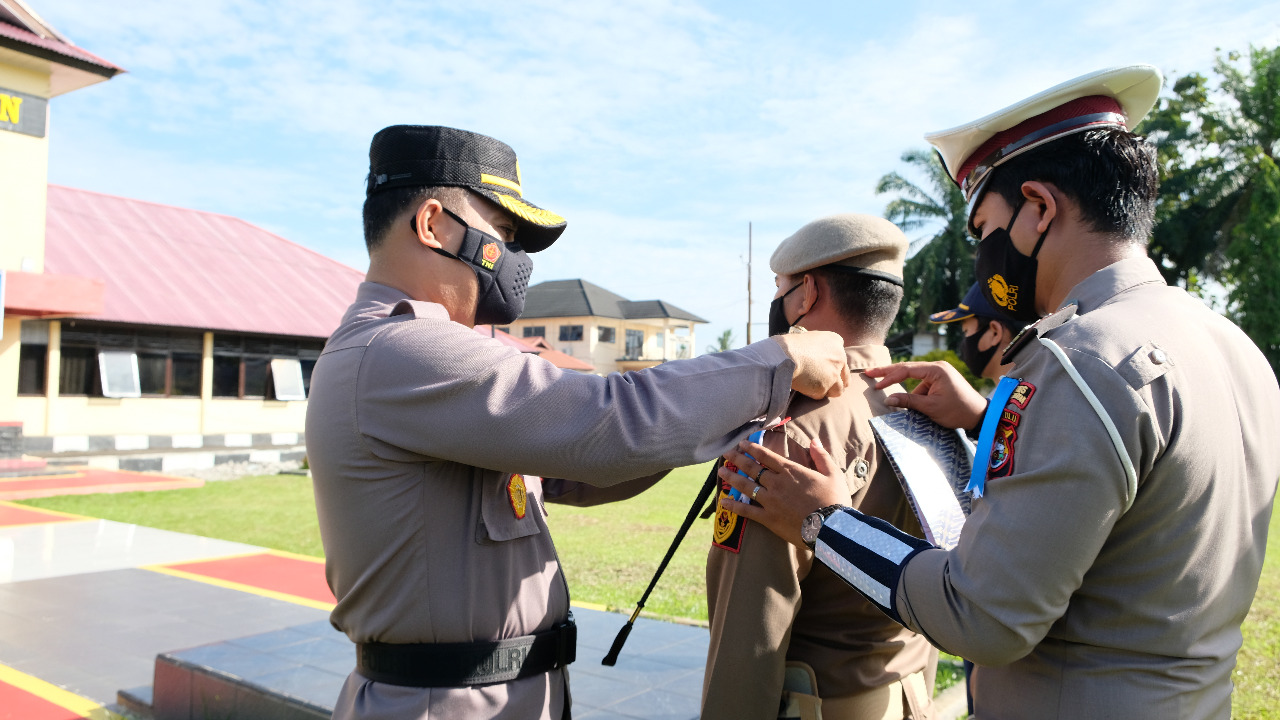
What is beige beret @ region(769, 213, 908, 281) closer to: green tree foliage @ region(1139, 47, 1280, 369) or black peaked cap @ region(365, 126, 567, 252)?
black peaked cap @ region(365, 126, 567, 252)

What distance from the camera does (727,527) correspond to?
6.81 ft

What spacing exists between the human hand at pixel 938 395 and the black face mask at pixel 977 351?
3235mm

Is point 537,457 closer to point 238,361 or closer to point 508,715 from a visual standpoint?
point 508,715

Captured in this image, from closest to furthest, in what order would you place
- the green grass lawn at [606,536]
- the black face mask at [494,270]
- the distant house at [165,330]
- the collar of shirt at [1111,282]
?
1. the collar of shirt at [1111,282]
2. the black face mask at [494,270]
3. the green grass lawn at [606,536]
4. the distant house at [165,330]

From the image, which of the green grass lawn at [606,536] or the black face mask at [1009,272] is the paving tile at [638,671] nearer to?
the green grass lawn at [606,536]

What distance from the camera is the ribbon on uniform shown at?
1.57 m

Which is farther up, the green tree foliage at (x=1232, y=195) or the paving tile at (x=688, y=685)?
the green tree foliage at (x=1232, y=195)

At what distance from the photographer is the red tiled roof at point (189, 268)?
18.8 metres

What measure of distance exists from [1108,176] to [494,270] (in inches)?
51.8

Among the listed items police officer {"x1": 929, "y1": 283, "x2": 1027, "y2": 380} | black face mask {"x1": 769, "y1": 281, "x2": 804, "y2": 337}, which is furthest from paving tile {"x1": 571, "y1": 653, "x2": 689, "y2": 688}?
police officer {"x1": 929, "y1": 283, "x2": 1027, "y2": 380}

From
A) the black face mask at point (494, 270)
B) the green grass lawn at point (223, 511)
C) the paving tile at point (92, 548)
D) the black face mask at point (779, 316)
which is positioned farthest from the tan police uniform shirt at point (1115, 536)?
the green grass lawn at point (223, 511)

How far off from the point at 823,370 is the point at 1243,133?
3358cm

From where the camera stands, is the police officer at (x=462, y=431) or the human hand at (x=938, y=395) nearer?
the police officer at (x=462, y=431)

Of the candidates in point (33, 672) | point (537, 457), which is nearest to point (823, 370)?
point (537, 457)
